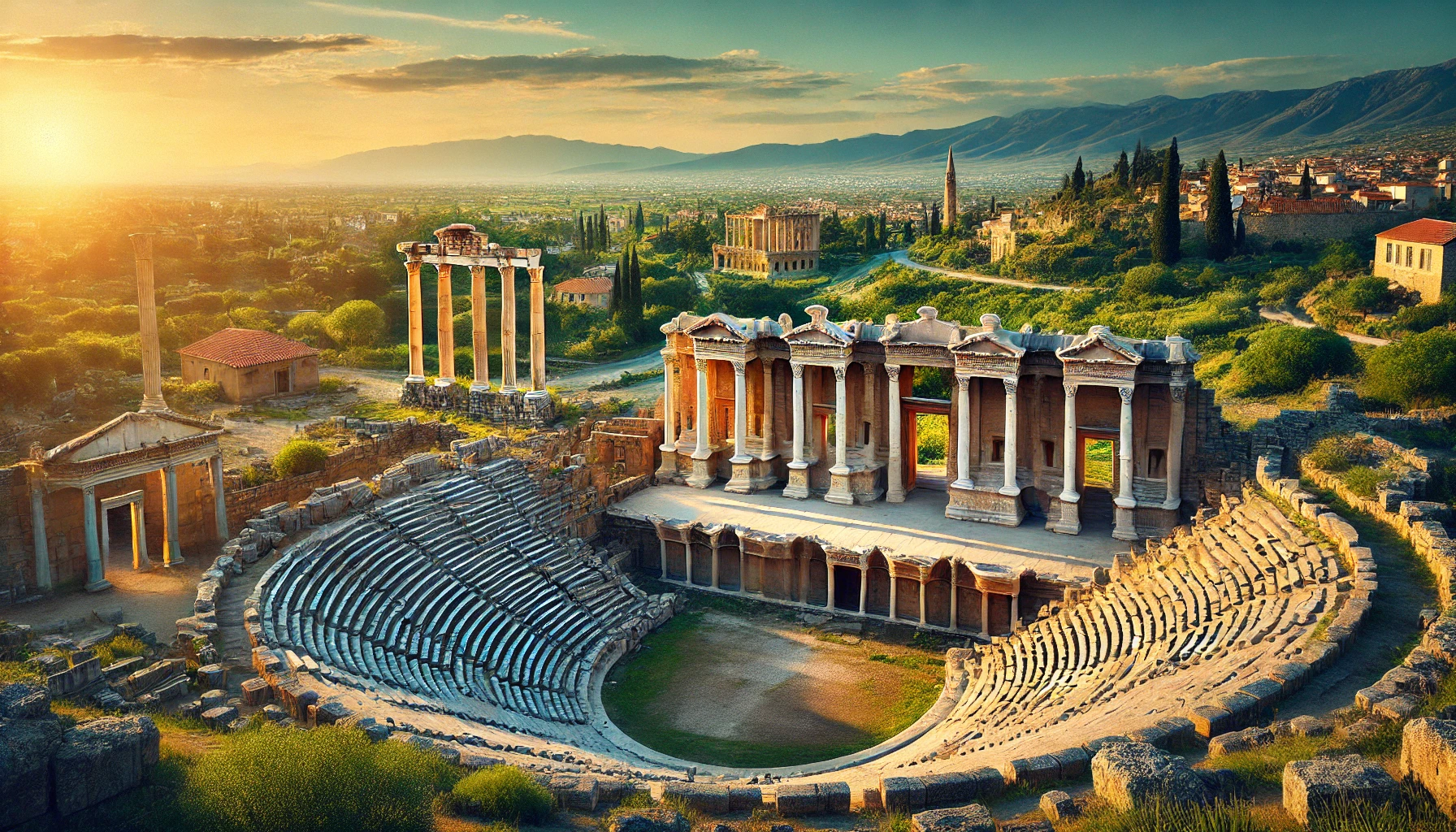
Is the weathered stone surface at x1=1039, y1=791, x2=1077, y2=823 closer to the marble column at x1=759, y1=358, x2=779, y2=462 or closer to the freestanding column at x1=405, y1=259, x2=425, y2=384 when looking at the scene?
the marble column at x1=759, y1=358, x2=779, y2=462

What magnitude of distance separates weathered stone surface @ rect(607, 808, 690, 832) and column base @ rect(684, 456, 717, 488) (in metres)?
23.9

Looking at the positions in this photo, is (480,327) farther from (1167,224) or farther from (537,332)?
(1167,224)

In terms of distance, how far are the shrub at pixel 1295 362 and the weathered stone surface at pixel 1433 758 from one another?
3424cm

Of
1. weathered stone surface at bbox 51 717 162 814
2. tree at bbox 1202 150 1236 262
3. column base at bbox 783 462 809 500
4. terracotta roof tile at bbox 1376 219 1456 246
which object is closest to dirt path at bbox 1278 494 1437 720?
weathered stone surface at bbox 51 717 162 814

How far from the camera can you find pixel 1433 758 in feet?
35.6

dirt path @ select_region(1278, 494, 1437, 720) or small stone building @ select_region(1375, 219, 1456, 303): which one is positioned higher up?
small stone building @ select_region(1375, 219, 1456, 303)

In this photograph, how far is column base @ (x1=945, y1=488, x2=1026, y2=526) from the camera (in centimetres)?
3212

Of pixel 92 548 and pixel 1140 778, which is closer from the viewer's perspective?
pixel 1140 778

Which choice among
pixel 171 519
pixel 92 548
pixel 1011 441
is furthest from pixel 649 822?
pixel 1011 441

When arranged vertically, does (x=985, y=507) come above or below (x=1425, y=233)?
below

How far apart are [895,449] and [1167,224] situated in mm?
42924

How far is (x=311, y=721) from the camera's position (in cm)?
1662

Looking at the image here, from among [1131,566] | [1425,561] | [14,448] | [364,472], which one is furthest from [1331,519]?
[14,448]

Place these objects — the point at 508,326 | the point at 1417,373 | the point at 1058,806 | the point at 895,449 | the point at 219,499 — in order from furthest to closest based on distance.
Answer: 1. the point at 508,326
2. the point at 1417,373
3. the point at 895,449
4. the point at 219,499
5. the point at 1058,806
